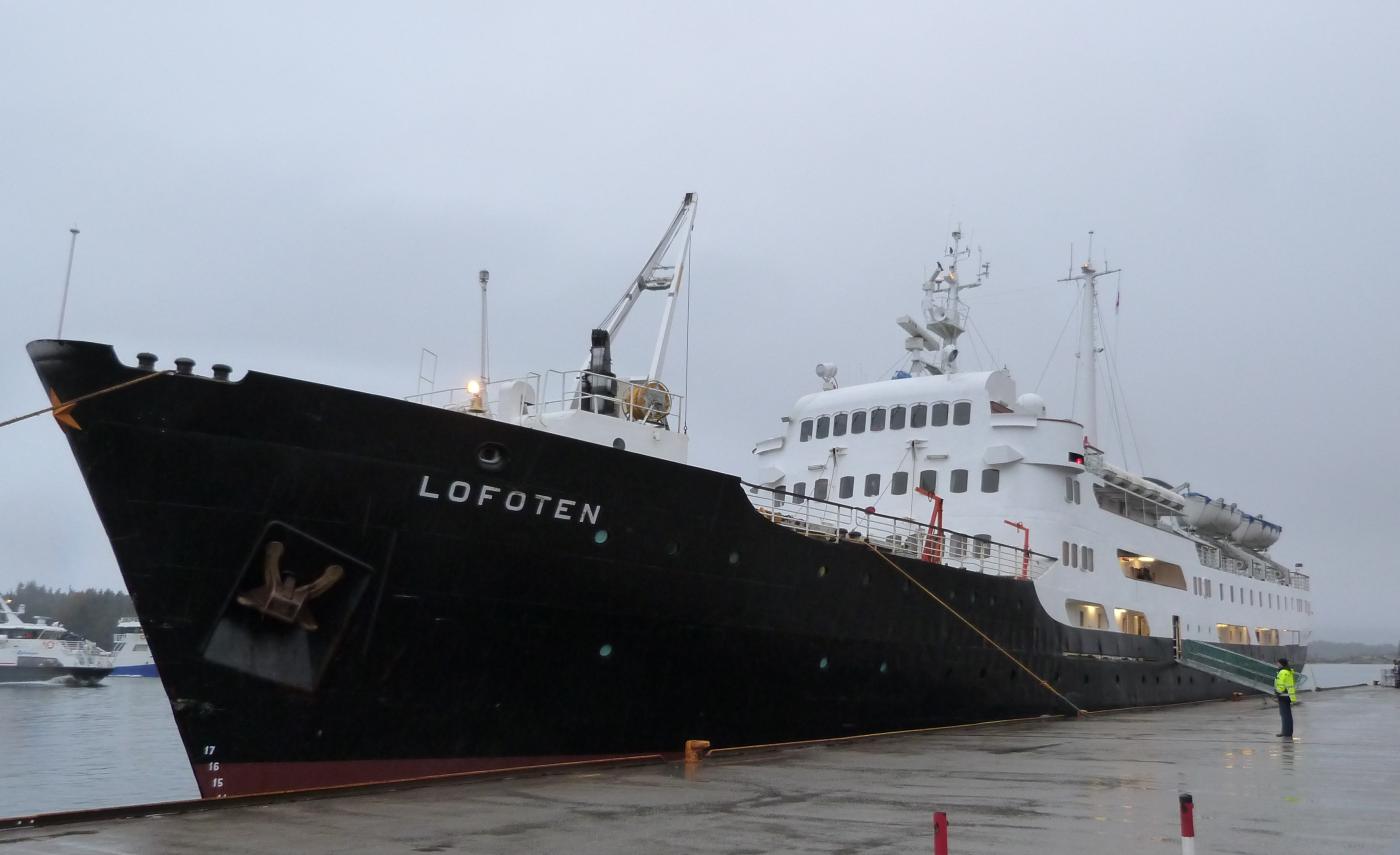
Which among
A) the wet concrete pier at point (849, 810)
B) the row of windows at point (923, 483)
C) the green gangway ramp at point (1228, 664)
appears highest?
the row of windows at point (923, 483)

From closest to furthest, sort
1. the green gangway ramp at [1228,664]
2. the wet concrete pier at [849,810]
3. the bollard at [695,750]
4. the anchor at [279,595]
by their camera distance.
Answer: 1. the wet concrete pier at [849,810]
2. the anchor at [279,595]
3. the bollard at [695,750]
4. the green gangway ramp at [1228,664]

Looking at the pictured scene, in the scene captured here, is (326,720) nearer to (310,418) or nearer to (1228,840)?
(310,418)

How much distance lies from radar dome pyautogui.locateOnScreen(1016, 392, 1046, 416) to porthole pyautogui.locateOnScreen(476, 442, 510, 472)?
1353cm

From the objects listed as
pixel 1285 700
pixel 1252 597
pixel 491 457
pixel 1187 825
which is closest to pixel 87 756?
pixel 491 457

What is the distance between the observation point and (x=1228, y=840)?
318 inches

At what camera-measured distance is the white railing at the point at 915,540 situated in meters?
15.5

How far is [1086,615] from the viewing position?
22.5 meters

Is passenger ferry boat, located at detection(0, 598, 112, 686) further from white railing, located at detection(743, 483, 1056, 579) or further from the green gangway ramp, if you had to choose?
the green gangway ramp

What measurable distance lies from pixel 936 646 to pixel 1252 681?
18.5 meters

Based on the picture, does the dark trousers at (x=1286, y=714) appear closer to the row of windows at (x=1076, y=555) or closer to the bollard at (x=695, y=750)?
the row of windows at (x=1076, y=555)

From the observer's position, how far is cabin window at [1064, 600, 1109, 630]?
852 inches

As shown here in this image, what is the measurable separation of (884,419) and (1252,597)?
61.9ft

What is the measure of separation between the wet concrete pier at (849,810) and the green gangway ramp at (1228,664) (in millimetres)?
13036

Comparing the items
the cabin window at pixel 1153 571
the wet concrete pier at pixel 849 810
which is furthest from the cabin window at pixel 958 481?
the wet concrete pier at pixel 849 810
